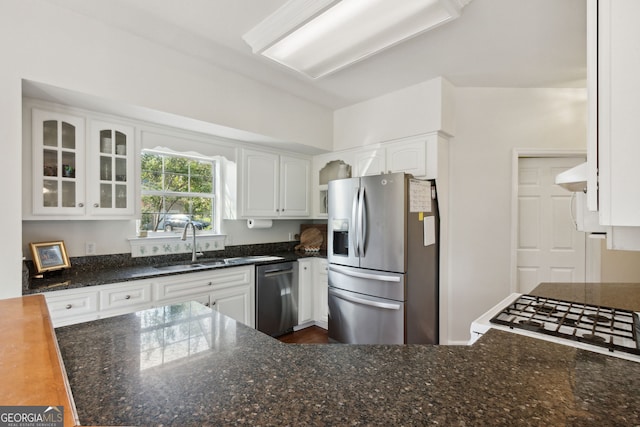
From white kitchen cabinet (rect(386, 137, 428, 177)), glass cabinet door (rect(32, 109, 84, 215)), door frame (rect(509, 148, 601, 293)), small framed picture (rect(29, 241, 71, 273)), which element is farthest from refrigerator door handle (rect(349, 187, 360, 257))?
small framed picture (rect(29, 241, 71, 273))

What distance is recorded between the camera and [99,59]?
2.07 m

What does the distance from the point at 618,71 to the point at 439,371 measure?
80 centimetres

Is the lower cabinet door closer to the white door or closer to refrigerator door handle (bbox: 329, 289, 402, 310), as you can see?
refrigerator door handle (bbox: 329, 289, 402, 310)

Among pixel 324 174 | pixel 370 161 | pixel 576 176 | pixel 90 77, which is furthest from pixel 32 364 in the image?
pixel 324 174

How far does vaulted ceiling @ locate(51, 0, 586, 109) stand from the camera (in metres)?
1.91

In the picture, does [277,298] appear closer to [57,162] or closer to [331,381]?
[57,162]

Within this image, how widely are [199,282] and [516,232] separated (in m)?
3.03

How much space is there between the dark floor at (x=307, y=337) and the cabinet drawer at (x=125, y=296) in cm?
147

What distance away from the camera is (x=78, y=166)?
7.50 feet

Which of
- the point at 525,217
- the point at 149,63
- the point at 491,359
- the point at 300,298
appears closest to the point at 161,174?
the point at 149,63

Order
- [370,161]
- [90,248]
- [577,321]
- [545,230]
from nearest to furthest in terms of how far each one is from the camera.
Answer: [577,321] < [90,248] < [545,230] < [370,161]

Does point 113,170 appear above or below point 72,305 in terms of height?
above

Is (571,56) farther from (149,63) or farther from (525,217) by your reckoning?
(149,63)

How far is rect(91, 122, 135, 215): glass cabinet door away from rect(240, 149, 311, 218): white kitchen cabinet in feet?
3.58
